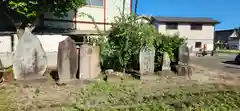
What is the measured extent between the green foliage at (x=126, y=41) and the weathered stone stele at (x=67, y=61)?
2770mm

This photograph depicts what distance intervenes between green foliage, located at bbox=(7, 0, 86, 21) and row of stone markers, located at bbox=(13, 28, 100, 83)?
6.19 metres

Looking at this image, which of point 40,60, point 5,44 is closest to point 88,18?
point 5,44

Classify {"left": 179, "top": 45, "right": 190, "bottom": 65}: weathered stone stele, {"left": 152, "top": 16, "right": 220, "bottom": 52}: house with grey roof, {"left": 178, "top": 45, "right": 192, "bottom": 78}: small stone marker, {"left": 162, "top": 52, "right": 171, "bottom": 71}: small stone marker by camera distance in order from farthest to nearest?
{"left": 152, "top": 16, "right": 220, "bottom": 52}: house with grey roof
{"left": 179, "top": 45, "right": 190, "bottom": 65}: weathered stone stele
{"left": 178, "top": 45, "right": 192, "bottom": 78}: small stone marker
{"left": 162, "top": 52, "right": 171, "bottom": 71}: small stone marker

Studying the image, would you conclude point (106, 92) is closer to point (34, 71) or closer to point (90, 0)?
point (34, 71)

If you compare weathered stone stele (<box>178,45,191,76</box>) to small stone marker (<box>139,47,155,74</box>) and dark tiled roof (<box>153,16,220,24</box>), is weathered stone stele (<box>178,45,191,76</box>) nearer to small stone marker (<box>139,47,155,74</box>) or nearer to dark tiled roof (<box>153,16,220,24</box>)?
small stone marker (<box>139,47,155,74</box>)

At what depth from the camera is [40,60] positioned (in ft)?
26.1

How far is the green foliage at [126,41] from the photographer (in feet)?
34.0

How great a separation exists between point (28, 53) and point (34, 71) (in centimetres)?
60

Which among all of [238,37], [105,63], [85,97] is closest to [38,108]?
[85,97]

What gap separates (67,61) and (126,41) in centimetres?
329

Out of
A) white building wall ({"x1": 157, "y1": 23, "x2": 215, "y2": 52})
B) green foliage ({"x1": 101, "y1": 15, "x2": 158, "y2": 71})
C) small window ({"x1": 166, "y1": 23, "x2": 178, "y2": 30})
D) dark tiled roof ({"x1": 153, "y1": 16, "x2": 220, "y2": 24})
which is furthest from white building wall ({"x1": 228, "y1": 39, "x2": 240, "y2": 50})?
green foliage ({"x1": 101, "y1": 15, "x2": 158, "y2": 71})

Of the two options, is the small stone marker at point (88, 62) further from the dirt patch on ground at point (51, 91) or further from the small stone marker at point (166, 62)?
the small stone marker at point (166, 62)

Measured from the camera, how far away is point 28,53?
769 centimetres

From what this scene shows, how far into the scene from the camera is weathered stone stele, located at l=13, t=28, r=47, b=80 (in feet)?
24.8
